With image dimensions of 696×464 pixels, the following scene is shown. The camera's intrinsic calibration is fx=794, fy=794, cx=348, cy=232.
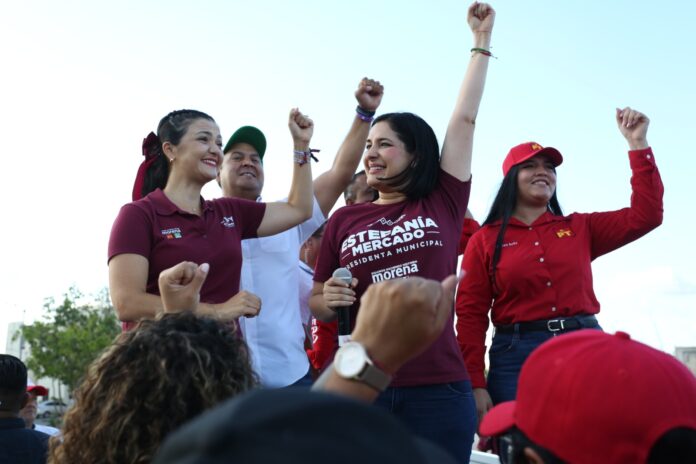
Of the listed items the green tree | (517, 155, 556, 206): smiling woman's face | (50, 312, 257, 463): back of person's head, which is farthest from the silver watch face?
the green tree

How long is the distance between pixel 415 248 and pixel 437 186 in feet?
1.37

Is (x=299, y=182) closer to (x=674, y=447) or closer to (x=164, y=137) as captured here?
(x=164, y=137)

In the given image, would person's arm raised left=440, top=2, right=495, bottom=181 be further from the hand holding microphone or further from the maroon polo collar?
the maroon polo collar

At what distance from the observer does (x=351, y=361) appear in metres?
1.34

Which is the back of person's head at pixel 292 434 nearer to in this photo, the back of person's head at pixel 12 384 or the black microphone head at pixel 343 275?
the black microphone head at pixel 343 275

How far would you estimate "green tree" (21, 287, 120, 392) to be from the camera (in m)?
47.9

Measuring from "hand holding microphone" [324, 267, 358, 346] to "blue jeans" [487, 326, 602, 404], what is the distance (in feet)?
3.36

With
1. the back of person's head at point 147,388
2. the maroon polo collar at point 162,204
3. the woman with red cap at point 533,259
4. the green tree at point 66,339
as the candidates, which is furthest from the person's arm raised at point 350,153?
the green tree at point 66,339

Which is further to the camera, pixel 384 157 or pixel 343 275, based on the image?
pixel 384 157

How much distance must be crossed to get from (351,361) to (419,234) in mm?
2293

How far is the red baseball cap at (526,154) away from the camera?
Result: 14.8 feet

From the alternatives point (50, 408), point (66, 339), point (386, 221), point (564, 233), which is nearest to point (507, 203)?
point (564, 233)

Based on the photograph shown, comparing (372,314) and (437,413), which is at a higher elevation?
(372,314)

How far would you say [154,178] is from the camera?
4.02 meters
